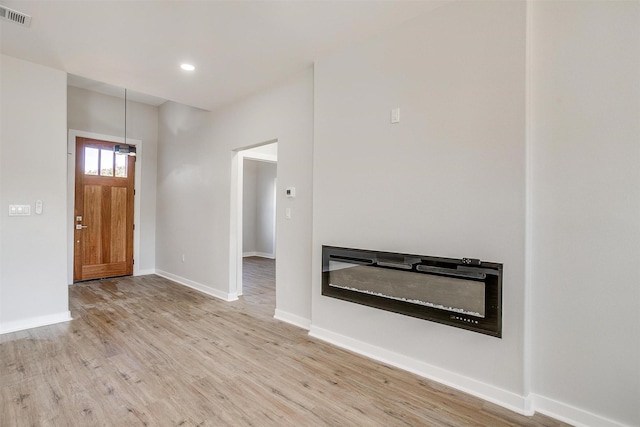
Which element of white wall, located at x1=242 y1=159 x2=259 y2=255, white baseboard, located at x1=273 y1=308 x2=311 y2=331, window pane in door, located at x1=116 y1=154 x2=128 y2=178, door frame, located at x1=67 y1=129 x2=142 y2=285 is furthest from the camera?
white wall, located at x1=242 y1=159 x2=259 y2=255

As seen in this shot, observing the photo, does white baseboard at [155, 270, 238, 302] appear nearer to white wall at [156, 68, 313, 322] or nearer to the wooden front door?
white wall at [156, 68, 313, 322]

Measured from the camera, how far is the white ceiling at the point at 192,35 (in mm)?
2391

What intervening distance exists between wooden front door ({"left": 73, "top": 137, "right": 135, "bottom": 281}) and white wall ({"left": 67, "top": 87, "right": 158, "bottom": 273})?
20 centimetres

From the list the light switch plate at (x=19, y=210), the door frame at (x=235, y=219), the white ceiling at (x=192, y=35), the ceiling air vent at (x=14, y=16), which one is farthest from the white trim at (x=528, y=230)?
the light switch plate at (x=19, y=210)

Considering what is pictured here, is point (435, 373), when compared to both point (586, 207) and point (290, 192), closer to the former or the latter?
point (586, 207)

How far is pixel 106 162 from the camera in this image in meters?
5.55

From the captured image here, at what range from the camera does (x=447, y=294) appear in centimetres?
221

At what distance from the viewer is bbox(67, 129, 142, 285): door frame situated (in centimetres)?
512

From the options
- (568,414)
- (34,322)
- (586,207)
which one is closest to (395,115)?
(586,207)

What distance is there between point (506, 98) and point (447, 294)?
136 cm

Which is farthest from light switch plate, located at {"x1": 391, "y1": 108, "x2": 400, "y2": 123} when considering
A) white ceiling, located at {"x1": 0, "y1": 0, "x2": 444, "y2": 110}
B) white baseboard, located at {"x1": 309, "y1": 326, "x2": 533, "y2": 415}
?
white baseboard, located at {"x1": 309, "y1": 326, "x2": 533, "y2": 415}

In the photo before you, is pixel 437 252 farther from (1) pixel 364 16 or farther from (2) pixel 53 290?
(2) pixel 53 290

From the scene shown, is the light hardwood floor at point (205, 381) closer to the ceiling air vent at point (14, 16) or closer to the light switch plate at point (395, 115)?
the light switch plate at point (395, 115)

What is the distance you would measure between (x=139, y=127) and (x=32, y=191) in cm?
286
